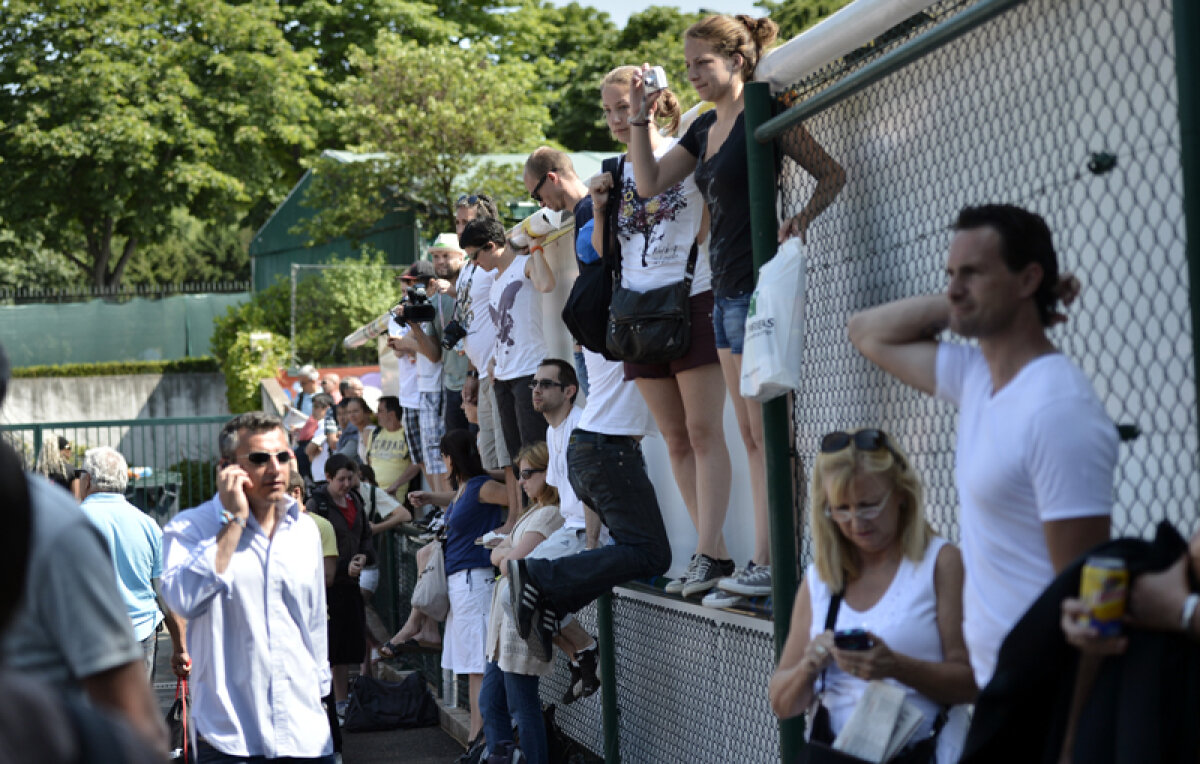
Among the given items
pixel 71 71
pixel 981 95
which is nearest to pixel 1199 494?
pixel 981 95

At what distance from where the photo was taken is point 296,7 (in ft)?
116

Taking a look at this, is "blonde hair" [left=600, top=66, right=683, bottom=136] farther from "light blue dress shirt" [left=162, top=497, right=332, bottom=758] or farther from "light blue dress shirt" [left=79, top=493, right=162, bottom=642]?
"light blue dress shirt" [left=79, top=493, right=162, bottom=642]

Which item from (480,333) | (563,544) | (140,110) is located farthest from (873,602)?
(140,110)

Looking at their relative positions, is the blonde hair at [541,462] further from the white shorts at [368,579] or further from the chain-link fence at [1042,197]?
the white shorts at [368,579]

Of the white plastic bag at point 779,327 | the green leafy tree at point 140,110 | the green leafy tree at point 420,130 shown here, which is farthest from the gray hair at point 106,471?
the green leafy tree at point 140,110

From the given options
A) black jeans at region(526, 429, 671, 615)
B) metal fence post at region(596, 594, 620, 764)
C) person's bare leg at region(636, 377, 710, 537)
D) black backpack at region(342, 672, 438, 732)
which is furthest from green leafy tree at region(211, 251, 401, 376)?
person's bare leg at region(636, 377, 710, 537)

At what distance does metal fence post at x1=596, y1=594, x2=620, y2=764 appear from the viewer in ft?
21.8

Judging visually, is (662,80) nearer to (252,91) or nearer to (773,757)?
(773,757)

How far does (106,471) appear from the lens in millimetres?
7785

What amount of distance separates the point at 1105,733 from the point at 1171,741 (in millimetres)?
124

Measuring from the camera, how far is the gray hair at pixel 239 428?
5012mm

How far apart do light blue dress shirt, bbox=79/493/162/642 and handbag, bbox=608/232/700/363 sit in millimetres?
3599

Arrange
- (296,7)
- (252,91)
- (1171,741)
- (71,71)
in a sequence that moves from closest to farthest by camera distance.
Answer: (1171,741) < (71,71) < (252,91) < (296,7)

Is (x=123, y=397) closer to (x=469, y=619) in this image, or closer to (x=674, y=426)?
(x=469, y=619)
